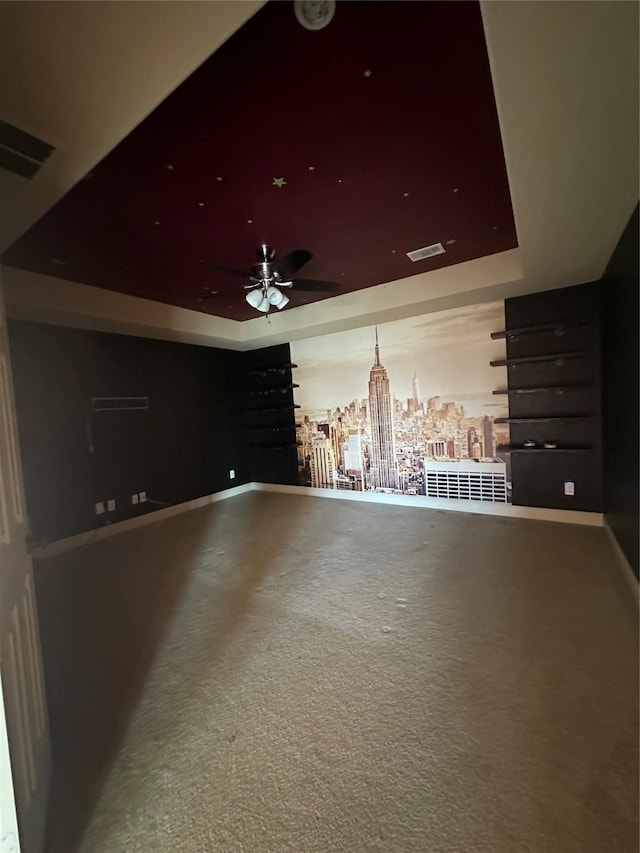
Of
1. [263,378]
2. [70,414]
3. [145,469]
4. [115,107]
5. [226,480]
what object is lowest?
[226,480]

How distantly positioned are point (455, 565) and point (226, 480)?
3.73 m

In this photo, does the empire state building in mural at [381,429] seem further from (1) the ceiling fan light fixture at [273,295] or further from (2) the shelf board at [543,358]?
(1) the ceiling fan light fixture at [273,295]

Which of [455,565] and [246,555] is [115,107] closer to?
[246,555]

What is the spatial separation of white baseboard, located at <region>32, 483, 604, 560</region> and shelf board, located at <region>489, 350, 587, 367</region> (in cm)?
156

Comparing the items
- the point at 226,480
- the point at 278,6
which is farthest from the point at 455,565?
the point at 226,480

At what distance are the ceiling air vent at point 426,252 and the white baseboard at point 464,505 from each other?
2750mm

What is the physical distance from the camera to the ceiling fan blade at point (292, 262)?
236 cm

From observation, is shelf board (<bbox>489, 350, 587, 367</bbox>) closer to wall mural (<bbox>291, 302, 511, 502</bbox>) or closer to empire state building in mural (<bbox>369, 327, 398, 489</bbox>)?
wall mural (<bbox>291, 302, 511, 502</bbox>)

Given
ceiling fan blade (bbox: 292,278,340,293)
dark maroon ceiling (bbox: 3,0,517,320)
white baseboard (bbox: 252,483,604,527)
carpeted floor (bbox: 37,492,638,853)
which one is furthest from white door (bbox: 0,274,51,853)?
white baseboard (bbox: 252,483,604,527)

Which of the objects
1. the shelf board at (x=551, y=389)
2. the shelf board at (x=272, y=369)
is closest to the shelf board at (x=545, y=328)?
the shelf board at (x=551, y=389)

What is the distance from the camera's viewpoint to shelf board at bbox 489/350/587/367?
346 centimetres

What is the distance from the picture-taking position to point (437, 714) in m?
1.50

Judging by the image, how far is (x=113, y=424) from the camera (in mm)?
4195

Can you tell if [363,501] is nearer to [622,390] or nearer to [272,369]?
[272,369]
